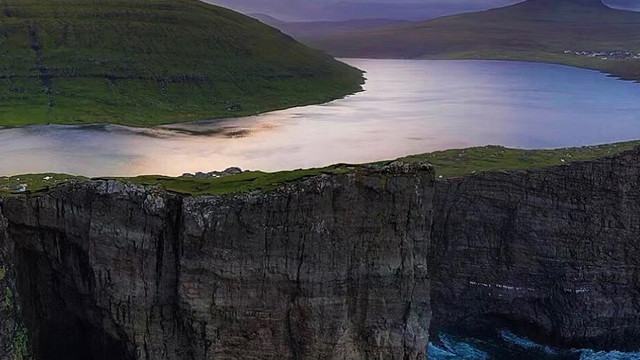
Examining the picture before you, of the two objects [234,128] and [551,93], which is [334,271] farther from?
[551,93]

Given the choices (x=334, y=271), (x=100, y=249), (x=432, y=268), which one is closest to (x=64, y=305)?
(x=100, y=249)

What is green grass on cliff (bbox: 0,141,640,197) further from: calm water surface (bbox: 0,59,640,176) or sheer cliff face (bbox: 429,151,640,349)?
calm water surface (bbox: 0,59,640,176)

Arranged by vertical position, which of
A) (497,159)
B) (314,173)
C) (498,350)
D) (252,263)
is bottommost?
(498,350)

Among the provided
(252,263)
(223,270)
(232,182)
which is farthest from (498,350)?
(232,182)

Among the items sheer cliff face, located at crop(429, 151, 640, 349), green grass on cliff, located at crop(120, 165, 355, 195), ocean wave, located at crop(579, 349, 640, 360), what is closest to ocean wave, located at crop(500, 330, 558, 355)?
sheer cliff face, located at crop(429, 151, 640, 349)

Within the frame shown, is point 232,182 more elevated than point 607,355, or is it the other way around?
point 232,182

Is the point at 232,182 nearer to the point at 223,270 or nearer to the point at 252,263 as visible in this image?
the point at 252,263

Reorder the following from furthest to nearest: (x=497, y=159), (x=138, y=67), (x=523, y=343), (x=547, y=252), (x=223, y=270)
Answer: (x=138, y=67), (x=497, y=159), (x=523, y=343), (x=547, y=252), (x=223, y=270)
